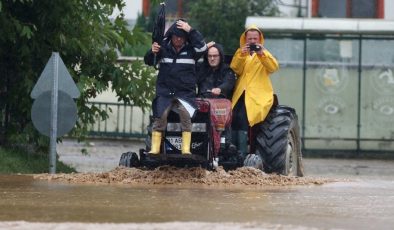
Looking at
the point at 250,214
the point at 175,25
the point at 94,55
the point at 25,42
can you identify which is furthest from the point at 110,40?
the point at 250,214

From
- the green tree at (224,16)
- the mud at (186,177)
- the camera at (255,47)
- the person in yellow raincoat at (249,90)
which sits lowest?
the mud at (186,177)

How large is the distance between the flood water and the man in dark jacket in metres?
0.82

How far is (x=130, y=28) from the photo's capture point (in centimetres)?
2309

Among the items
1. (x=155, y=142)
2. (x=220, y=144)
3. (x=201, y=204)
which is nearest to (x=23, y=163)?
(x=220, y=144)

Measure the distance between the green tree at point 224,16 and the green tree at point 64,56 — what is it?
18627mm

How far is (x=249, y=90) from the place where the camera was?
51.5 feet

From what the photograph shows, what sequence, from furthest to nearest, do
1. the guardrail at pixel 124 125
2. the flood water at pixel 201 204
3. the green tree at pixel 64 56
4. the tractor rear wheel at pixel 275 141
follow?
the guardrail at pixel 124 125
the green tree at pixel 64 56
the tractor rear wheel at pixel 275 141
the flood water at pixel 201 204

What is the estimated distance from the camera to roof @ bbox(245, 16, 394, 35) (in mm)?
31109

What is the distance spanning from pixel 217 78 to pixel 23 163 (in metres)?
5.84

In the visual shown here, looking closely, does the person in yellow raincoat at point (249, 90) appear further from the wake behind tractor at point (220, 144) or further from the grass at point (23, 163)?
the grass at point (23, 163)

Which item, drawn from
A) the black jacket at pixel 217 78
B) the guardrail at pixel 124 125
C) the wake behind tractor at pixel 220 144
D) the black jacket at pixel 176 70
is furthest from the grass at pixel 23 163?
the guardrail at pixel 124 125

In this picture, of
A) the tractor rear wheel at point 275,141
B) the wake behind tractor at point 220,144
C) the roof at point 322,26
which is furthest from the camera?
the roof at point 322,26

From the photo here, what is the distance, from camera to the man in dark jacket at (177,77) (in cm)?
1422

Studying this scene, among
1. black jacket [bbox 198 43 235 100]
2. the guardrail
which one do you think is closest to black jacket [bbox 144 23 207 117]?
black jacket [bbox 198 43 235 100]
